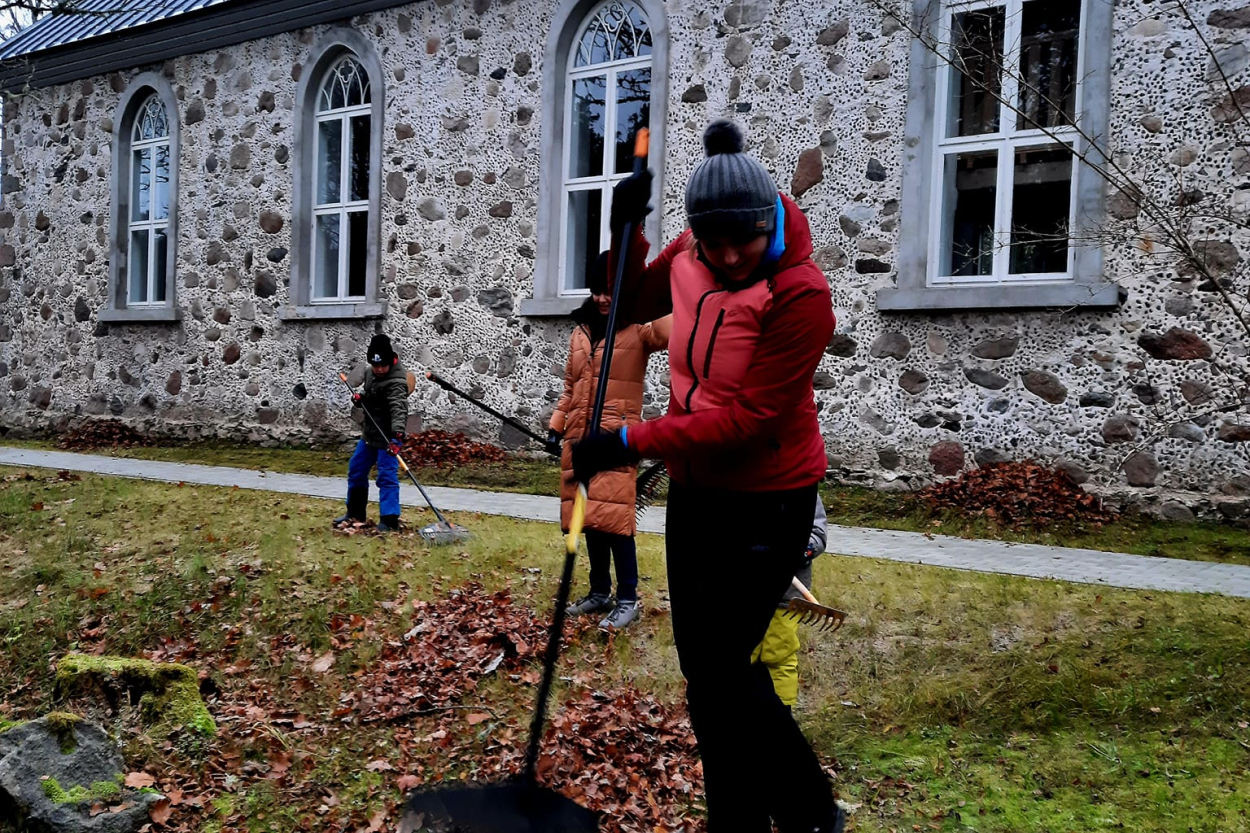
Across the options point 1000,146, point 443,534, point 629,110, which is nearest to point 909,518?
point 1000,146

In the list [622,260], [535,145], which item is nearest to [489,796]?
[622,260]

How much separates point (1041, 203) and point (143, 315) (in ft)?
35.6

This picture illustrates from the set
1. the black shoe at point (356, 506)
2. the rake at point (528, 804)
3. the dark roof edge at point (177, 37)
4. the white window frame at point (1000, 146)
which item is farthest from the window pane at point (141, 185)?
the rake at point (528, 804)

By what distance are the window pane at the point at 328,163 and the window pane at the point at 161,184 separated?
2.90 m

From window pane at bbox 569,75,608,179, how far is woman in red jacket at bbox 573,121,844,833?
8.03 m

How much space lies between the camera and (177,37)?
13875 mm

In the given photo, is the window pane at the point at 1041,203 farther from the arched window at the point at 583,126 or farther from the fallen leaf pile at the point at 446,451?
the fallen leaf pile at the point at 446,451

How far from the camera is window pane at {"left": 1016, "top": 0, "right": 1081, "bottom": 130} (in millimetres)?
8578

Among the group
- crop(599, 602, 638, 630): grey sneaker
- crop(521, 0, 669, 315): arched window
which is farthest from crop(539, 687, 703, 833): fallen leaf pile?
crop(521, 0, 669, 315): arched window

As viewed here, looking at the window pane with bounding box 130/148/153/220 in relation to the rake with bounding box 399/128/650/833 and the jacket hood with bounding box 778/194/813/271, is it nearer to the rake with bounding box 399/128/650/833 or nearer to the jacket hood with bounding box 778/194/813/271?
the rake with bounding box 399/128/650/833

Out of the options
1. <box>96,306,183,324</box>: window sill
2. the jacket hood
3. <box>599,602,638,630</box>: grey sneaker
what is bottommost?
<box>599,602,638,630</box>: grey sneaker

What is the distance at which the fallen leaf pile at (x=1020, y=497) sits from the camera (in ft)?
26.4

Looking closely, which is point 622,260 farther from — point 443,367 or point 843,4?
point 443,367

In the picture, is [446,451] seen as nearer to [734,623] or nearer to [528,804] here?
[528,804]
